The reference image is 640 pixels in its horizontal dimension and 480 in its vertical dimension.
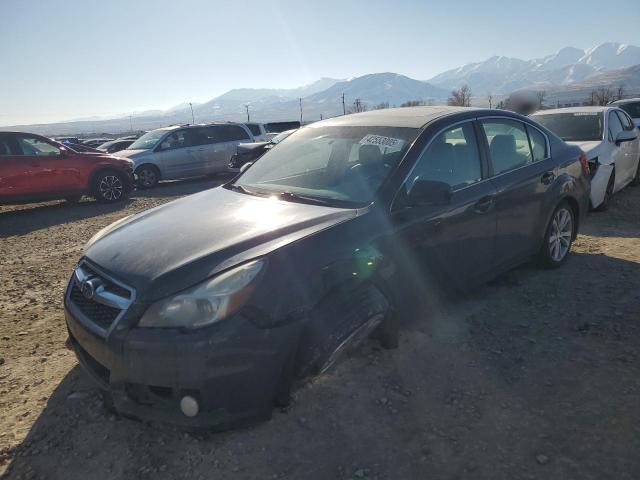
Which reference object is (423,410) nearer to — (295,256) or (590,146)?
(295,256)

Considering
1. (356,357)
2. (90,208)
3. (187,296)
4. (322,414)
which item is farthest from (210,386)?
(90,208)

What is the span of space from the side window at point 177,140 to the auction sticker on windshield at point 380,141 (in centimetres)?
1104

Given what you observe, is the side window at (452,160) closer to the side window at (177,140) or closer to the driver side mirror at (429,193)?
the driver side mirror at (429,193)

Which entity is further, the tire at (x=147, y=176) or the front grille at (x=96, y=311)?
the tire at (x=147, y=176)

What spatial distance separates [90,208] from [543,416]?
387 inches

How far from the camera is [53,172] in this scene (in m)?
9.64

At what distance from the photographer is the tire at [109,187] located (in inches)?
406

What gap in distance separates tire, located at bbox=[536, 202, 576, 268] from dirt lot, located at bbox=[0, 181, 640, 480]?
1.65ft

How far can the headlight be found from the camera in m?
2.15

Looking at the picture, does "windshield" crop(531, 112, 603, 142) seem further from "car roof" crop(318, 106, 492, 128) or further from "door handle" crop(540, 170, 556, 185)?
"car roof" crop(318, 106, 492, 128)

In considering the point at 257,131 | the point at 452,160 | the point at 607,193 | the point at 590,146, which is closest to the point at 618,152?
the point at 607,193

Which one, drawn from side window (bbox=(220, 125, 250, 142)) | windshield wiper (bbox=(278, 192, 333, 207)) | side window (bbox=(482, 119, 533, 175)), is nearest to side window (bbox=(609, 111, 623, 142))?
side window (bbox=(482, 119, 533, 175))

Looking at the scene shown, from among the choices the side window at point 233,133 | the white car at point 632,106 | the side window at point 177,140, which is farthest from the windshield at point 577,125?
the side window at point 177,140

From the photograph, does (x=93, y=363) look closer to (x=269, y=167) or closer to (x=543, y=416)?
(x=269, y=167)
